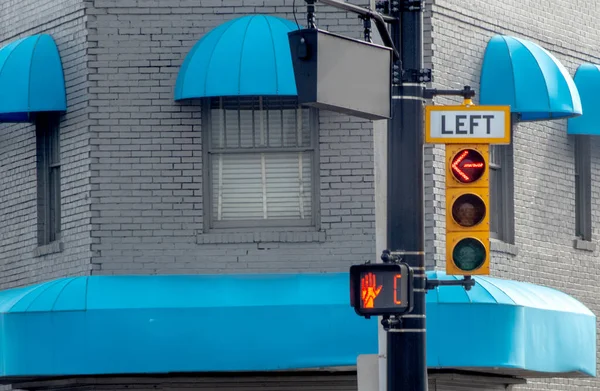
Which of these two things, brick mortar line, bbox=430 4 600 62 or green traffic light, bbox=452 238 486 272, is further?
brick mortar line, bbox=430 4 600 62

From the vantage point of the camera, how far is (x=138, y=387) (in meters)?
15.7

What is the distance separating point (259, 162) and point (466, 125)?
4.85 meters

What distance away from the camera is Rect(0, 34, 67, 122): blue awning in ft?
52.1

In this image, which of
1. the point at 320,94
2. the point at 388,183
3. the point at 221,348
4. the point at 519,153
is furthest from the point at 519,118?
the point at 320,94

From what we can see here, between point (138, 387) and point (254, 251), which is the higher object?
point (254, 251)

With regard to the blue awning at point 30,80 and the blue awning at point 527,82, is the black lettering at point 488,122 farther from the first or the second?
the blue awning at point 30,80

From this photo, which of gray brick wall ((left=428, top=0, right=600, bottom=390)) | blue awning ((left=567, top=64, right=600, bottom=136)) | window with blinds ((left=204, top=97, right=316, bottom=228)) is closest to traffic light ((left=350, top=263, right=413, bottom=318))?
gray brick wall ((left=428, top=0, right=600, bottom=390))

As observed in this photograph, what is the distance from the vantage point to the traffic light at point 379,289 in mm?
10977

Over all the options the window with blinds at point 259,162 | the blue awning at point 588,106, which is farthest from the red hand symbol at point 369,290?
the blue awning at point 588,106

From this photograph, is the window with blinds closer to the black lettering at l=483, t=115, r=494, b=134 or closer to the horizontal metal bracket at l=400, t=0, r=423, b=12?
the horizontal metal bracket at l=400, t=0, r=423, b=12

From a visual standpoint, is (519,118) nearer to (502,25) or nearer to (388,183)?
(502,25)

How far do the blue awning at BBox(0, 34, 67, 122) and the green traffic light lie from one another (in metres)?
6.30

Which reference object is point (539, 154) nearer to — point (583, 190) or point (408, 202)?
point (583, 190)

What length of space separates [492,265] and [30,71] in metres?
5.64
